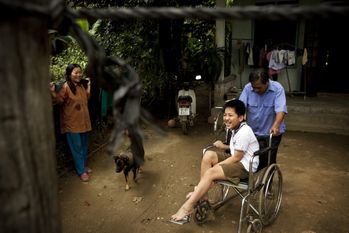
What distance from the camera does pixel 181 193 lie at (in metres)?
4.82

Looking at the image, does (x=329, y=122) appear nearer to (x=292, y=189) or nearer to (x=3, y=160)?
(x=292, y=189)

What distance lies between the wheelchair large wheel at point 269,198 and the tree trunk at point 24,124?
2980 millimetres

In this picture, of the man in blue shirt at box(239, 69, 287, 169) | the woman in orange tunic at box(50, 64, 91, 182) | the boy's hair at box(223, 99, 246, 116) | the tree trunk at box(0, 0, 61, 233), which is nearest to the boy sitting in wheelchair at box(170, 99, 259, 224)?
the boy's hair at box(223, 99, 246, 116)

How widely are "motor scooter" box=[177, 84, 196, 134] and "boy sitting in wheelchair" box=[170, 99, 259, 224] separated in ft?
11.2

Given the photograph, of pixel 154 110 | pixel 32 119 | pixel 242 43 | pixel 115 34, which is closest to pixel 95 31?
pixel 115 34

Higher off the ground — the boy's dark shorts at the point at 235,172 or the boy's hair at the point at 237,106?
the boy's hair at the point at 237,106

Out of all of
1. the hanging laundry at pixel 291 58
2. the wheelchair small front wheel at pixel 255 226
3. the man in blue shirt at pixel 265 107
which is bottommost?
the wheelchair small front wheel at pixel 255 226

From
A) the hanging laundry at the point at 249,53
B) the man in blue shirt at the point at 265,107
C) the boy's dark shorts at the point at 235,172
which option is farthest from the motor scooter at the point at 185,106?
the boy's dark shorts at the point at 235,172

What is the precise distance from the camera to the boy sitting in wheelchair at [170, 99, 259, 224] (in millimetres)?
3539

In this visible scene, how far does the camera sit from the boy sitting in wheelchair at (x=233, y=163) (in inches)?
139

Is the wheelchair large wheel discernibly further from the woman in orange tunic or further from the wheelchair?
the woman in orange tunic

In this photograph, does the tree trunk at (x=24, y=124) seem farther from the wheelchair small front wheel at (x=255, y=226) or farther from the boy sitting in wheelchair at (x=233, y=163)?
the wheelchair small front wheel at (x=255, y=226)

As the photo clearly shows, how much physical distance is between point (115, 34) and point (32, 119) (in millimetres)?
8373

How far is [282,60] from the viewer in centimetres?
841
